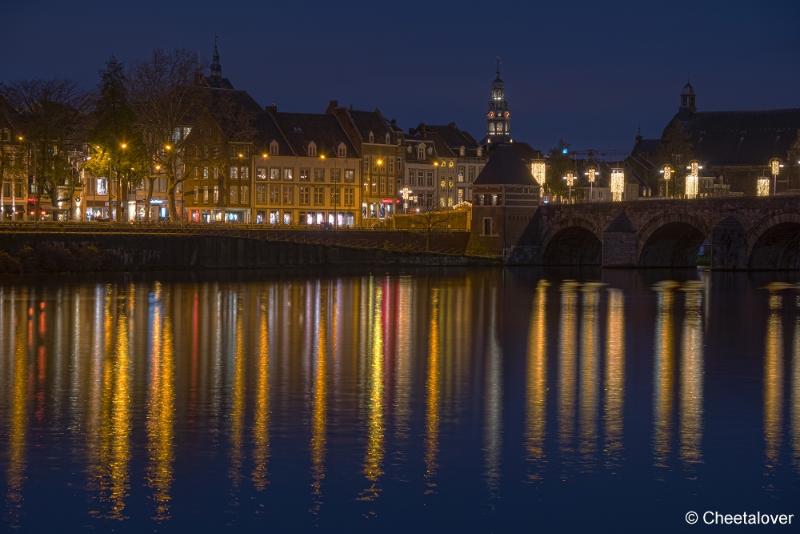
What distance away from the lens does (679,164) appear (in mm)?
134500

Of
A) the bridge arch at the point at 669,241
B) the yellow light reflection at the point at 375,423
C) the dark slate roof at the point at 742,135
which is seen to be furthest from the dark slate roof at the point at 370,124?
the yellow light reflection at the point at 375,423

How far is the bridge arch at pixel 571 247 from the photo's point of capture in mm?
112375

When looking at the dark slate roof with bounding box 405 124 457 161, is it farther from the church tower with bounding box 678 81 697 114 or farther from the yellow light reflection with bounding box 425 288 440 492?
the yellow light reflection with bounding box 425 288 440 492

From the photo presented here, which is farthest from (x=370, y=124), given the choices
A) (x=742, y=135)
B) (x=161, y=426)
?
(x=161, y=426)

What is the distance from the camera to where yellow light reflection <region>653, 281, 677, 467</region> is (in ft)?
84.2

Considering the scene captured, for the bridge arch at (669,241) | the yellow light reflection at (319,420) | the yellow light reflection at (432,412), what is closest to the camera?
the yellow light reflection at (319,420)

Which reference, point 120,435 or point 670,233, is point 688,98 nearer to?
point 670,233

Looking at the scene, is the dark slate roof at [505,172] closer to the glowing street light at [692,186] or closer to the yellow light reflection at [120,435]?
the glowing street light at [692,186]

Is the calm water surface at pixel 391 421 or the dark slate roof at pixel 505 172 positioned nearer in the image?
the calm water surface at pixel 391 421

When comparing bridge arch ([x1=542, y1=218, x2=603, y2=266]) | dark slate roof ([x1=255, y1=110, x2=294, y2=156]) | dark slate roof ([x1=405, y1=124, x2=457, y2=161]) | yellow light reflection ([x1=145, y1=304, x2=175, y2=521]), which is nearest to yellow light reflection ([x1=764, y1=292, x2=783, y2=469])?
yellow light reflection ([x1=145, y1=304, x2=175, y2=521])

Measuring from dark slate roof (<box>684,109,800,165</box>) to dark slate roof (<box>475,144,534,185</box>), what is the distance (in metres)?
35.9

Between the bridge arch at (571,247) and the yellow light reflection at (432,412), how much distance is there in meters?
66.1

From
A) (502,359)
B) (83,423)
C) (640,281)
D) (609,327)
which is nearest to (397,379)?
(502,359)

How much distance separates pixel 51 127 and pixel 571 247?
1787 inches
